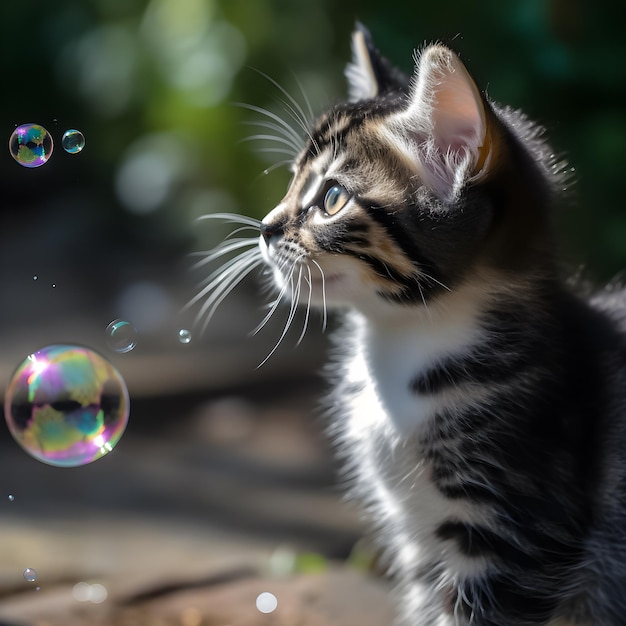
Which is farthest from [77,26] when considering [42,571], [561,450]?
[561,450]

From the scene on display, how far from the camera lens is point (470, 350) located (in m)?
1.24

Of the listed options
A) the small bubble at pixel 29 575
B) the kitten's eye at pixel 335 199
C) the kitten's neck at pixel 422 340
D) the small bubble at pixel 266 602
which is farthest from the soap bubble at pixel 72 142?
the small bubble at pixel 266 602

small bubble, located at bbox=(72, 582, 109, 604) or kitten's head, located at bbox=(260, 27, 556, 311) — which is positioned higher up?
kitten's head, located at bbox=(260, 27, 556, 311)

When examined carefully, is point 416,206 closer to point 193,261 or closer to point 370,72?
point 370,72

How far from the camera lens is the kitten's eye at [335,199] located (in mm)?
1234

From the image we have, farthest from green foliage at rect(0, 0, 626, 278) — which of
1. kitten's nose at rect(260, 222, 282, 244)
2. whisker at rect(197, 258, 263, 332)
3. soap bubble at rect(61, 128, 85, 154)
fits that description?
soap bubble at rect(61, 128, 85, 154)

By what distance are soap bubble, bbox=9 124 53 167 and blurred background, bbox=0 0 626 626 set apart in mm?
697

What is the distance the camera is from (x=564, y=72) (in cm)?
222

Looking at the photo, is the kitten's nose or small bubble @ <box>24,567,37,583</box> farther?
small bubble @ <box>24,567,37,583</box>

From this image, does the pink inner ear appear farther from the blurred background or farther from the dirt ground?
the dirt ground

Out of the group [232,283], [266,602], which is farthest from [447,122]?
[266,602]

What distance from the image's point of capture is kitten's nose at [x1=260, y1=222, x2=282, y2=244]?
1.27 meters

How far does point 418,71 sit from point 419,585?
0.79 m

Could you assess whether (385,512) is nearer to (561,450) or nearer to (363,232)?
(561,450)
